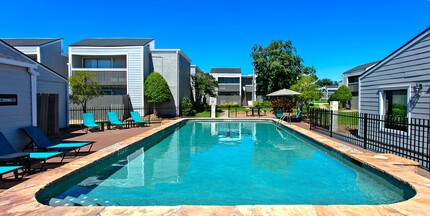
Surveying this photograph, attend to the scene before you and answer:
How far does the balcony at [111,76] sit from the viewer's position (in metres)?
22.7

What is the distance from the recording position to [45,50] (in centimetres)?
2339

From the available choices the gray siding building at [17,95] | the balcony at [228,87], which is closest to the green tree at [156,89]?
the gray siding building at [17,95]

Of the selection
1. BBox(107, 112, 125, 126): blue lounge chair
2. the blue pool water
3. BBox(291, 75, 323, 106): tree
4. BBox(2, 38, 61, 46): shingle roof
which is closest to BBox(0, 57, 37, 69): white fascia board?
the blue pool water

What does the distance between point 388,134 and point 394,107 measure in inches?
40.1

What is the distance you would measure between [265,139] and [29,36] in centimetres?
2756

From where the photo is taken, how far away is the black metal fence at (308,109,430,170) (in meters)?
6.84

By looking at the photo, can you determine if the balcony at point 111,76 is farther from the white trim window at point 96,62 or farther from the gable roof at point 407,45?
the gable roof at point 407,45

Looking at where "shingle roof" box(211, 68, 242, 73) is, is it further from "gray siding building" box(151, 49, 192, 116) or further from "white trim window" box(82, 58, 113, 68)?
"white trim window" box(82, 58, 113, 68)

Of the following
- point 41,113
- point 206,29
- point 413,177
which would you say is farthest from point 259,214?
point 206,29

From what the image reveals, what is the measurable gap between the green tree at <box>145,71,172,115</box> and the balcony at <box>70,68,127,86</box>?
7.37ft

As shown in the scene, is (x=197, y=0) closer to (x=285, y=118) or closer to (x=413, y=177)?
(x=285, y=118)

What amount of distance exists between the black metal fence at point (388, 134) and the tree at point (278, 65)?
72.2 ft

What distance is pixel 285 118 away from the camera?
2112 cm

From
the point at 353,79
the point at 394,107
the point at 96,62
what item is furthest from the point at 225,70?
the point at 394,107
